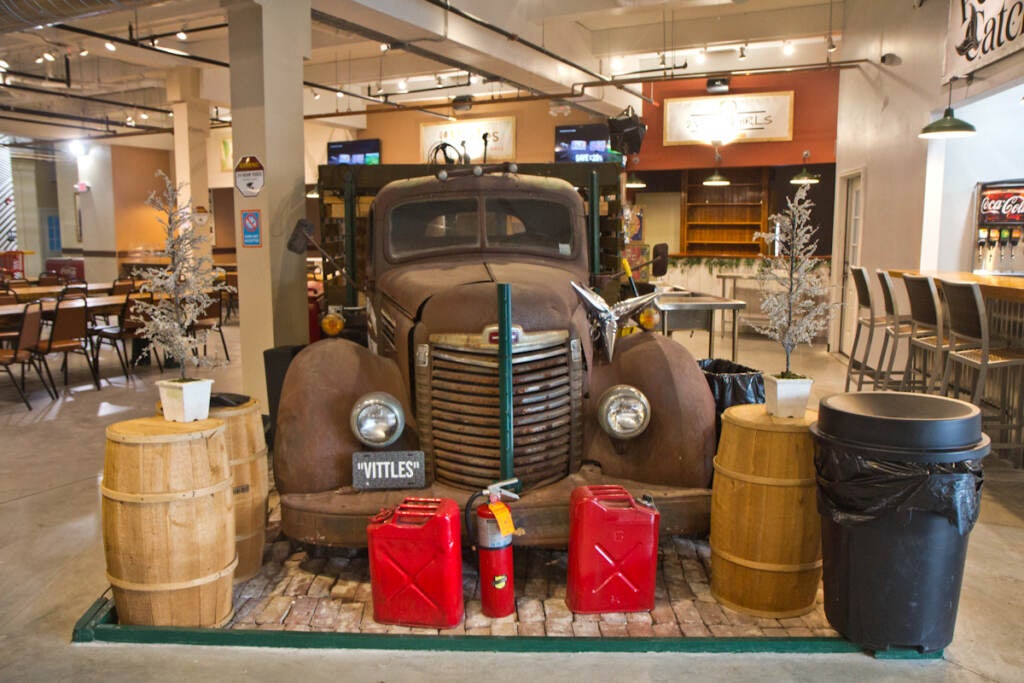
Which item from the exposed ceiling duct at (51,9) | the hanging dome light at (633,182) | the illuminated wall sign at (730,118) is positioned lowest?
the hanging dome light at (633,182)

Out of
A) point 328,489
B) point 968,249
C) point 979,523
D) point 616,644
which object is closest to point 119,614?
point 328,489

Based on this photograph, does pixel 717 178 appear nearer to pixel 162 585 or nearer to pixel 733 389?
pixel 733 389

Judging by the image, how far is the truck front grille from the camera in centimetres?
326

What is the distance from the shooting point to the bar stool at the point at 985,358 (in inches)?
190

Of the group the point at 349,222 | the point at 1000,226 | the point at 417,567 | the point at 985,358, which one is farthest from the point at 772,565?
the point at 1000,226

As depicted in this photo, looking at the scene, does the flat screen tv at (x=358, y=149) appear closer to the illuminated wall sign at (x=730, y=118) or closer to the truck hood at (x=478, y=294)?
the illuminated wall sign at (x=730, y=118)

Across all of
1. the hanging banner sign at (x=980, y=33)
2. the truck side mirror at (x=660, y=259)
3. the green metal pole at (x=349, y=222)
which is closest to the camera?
the truck side mirror at (x=660, y=259)

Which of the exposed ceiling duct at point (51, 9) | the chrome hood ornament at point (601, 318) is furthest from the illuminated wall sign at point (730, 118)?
the chrome hood ornament at point (601, 318)

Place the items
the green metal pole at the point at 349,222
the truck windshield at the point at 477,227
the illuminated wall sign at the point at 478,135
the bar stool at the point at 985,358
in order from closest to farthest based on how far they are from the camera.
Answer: the truck windshield at the point at 477,227 → the bar stool at the point at 985,358 → the green metal pole at the point at 349,222 → the illuminated wall sign at the point at 478,135

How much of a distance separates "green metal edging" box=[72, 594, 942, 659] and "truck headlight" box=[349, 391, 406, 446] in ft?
2.61

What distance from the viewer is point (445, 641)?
2.79m

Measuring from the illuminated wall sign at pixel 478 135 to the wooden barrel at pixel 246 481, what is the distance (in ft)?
41.5

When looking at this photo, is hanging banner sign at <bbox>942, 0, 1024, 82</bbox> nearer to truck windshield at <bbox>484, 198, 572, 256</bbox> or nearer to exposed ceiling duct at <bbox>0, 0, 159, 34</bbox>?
truck windshield at <bbox>484, 198, 572, 256</bbox>

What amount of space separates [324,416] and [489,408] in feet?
2.40
